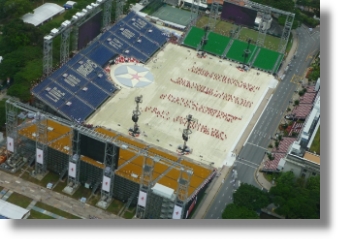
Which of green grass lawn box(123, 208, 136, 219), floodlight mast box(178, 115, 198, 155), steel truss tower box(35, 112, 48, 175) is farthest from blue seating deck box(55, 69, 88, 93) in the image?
green grass lawn box(123, 208, 136, 219)

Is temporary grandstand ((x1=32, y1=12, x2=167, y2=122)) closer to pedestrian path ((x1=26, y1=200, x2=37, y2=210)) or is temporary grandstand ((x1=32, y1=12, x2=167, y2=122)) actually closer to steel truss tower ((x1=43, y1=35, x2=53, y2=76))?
steel truss tower ((x1=43, y1=35, x2=53, y2=76))

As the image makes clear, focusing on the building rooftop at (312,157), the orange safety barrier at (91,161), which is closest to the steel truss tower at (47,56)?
the orange safety barrier at (91,161)

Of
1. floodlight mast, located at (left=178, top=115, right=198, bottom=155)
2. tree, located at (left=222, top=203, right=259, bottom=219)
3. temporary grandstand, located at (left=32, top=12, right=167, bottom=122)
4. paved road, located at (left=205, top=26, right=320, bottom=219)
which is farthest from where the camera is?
temporary grandstand, located at (left=32, top=12, right=167, bottom=122)

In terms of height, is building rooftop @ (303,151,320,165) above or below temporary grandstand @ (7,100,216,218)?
above

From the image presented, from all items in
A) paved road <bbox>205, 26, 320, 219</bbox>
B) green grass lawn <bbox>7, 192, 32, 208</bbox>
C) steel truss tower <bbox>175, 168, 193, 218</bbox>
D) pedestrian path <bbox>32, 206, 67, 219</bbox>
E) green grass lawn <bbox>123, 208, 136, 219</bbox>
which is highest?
steel truss tower <bbox>175, 168, 193, 218</bbox>

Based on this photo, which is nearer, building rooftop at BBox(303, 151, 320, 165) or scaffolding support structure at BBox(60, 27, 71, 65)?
building rooftop at BBox(303, 151, 320, 165)

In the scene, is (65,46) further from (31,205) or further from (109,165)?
(31,205)
